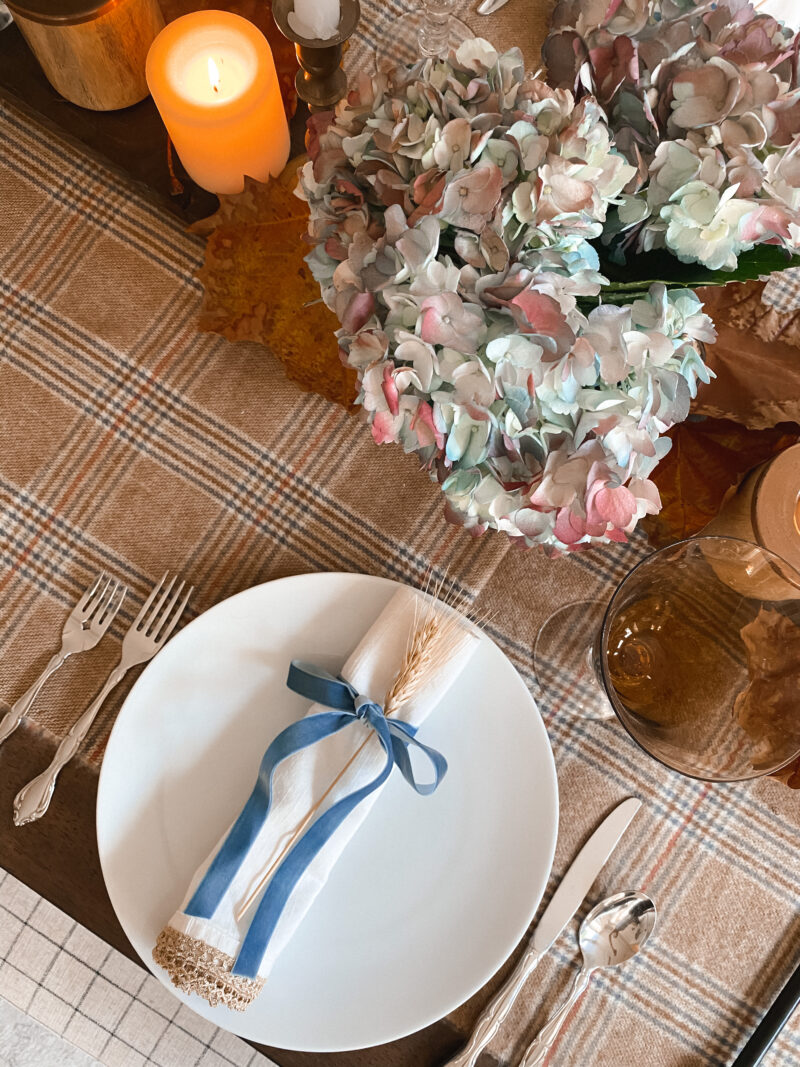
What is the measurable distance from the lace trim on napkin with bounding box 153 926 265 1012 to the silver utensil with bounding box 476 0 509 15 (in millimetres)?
816

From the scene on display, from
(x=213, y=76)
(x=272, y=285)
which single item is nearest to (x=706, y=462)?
(x=272, y=285)

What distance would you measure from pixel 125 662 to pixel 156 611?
49mm

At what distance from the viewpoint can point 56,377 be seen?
0.74 metres

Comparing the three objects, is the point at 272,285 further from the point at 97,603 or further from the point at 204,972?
the point at 204,972

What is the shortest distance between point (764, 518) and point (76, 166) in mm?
651

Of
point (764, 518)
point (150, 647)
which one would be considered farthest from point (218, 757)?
point (764, 518)

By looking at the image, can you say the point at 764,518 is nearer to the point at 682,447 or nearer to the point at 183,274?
the point at 682,447

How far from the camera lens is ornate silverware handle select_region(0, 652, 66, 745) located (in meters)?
0.70

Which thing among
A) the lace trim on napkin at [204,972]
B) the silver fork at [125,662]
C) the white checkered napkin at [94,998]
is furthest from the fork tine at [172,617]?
the white checkered napkin at [94,998]

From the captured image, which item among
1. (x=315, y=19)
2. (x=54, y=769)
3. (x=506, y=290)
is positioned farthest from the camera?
(x=54, y=769)

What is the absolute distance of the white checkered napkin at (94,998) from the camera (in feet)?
2.60

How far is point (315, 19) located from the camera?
1.92 feet

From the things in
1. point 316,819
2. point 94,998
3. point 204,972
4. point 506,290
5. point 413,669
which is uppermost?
point 506,290

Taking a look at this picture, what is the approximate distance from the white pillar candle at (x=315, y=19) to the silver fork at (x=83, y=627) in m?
0.45
